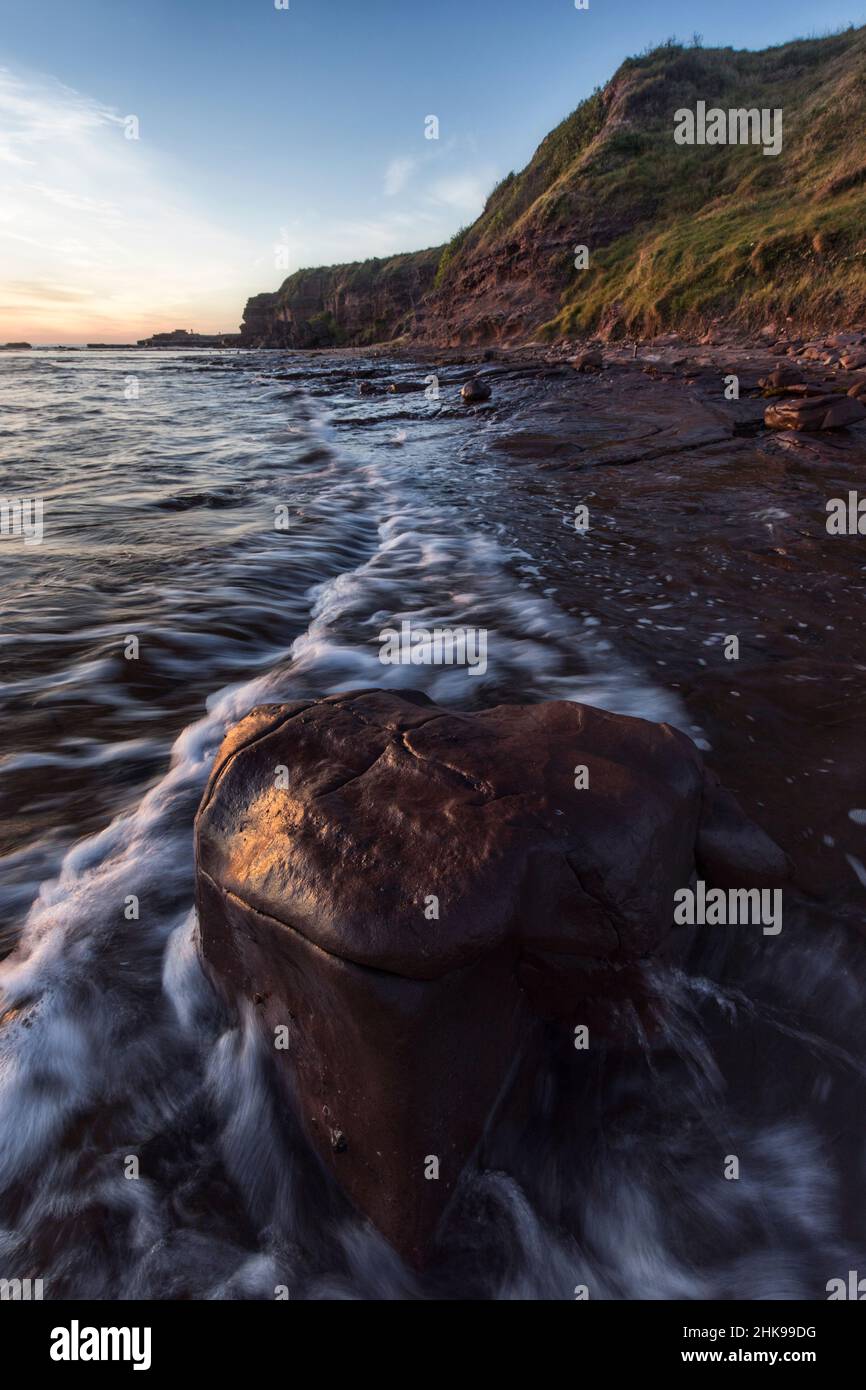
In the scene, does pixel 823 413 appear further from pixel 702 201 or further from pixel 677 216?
pixel 702 201

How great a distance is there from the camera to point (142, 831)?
3.12 m

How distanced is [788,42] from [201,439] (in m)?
50.7

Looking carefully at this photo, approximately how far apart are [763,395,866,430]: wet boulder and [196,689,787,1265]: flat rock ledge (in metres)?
9.83

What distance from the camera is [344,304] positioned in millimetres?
83938

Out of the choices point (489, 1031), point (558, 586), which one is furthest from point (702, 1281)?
point (558, 586)

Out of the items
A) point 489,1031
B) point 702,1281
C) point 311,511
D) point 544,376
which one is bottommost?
point 702,1281

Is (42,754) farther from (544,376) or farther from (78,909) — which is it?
(544,376)

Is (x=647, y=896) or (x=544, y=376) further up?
(x=544, y=376)

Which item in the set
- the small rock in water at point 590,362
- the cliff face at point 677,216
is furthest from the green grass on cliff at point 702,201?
the small rock in water at point 590,362

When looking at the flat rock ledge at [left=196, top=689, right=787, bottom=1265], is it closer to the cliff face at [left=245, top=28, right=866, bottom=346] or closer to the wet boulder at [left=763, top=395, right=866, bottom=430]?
the wet boulder at [left=763, top=395, right=866, bottom=430]

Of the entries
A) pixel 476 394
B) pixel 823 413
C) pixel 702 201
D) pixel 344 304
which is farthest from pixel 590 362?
pixel 344 304

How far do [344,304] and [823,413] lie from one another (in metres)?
88.6

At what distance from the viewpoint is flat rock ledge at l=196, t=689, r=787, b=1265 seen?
60.1 inches

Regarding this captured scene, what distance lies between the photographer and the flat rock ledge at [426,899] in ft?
5.01
